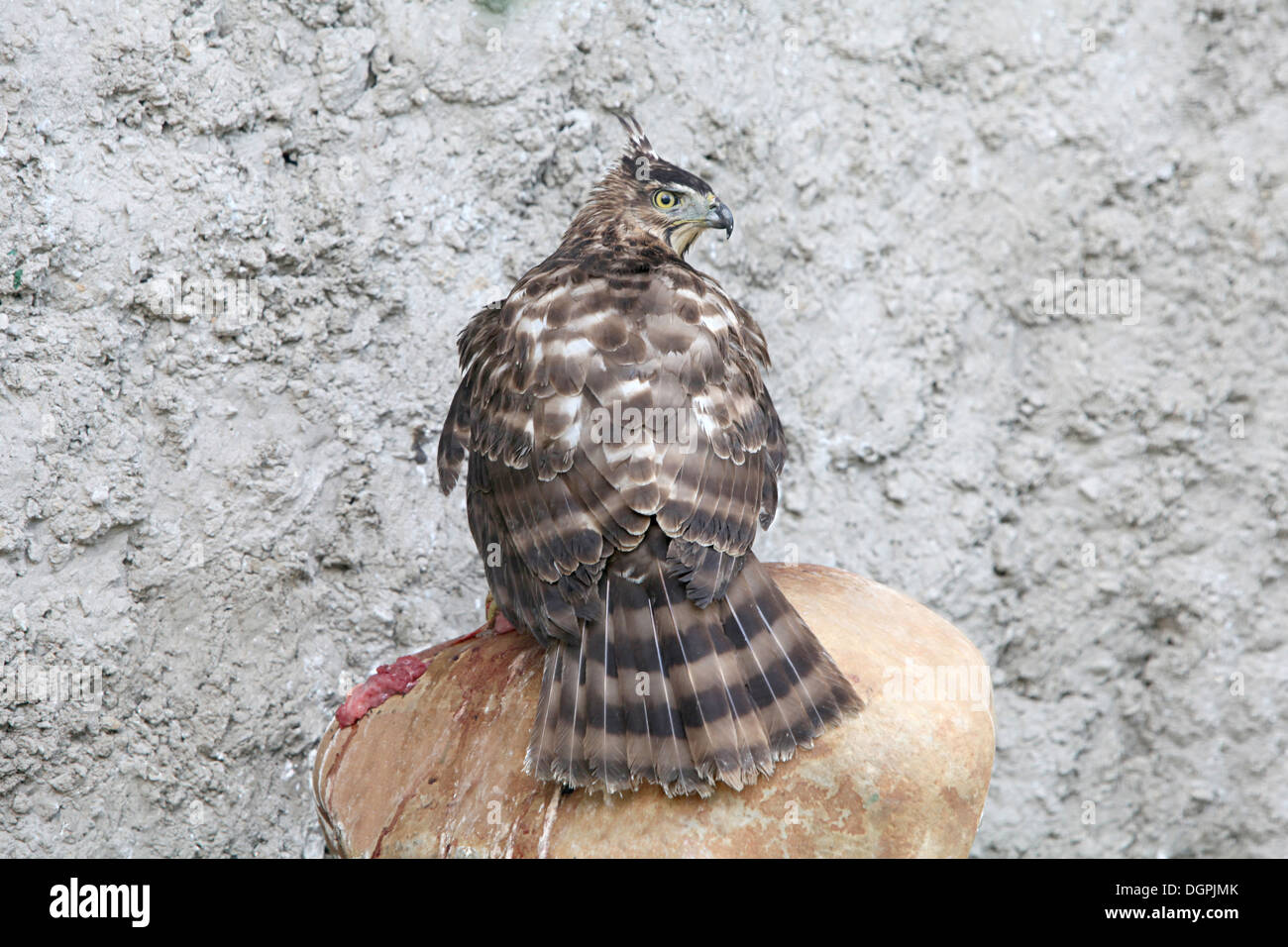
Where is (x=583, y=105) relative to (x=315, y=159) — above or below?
above

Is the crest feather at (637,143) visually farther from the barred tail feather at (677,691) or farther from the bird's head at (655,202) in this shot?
the barred tail feather at (677,691)

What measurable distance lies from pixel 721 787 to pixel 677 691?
245 millimetres

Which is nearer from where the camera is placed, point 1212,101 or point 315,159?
point 315,159

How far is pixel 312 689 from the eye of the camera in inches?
154

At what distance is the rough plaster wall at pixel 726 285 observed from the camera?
138 inches

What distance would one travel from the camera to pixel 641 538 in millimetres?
2770

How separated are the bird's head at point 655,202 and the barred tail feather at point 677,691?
4.29ft

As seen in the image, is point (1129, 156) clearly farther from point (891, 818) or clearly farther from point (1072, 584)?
point (891, 818)

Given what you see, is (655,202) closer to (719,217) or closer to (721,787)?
(719,217)

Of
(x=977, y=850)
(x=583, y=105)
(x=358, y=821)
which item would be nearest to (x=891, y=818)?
(x=358, y=821)

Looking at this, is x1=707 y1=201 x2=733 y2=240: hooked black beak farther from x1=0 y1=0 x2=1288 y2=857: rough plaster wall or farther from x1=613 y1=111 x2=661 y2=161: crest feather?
x1=0 y1=0 x2=1288 y2=857: rough plaster wall

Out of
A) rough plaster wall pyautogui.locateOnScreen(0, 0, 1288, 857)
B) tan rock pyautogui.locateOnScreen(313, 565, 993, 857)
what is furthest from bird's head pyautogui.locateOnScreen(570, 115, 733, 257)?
tan rock pyautogui.locateOnScreen(313, 565, 993, 857)

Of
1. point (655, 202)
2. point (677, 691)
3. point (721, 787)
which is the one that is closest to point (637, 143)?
point (655, 202)

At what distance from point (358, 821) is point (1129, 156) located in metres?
3.67
